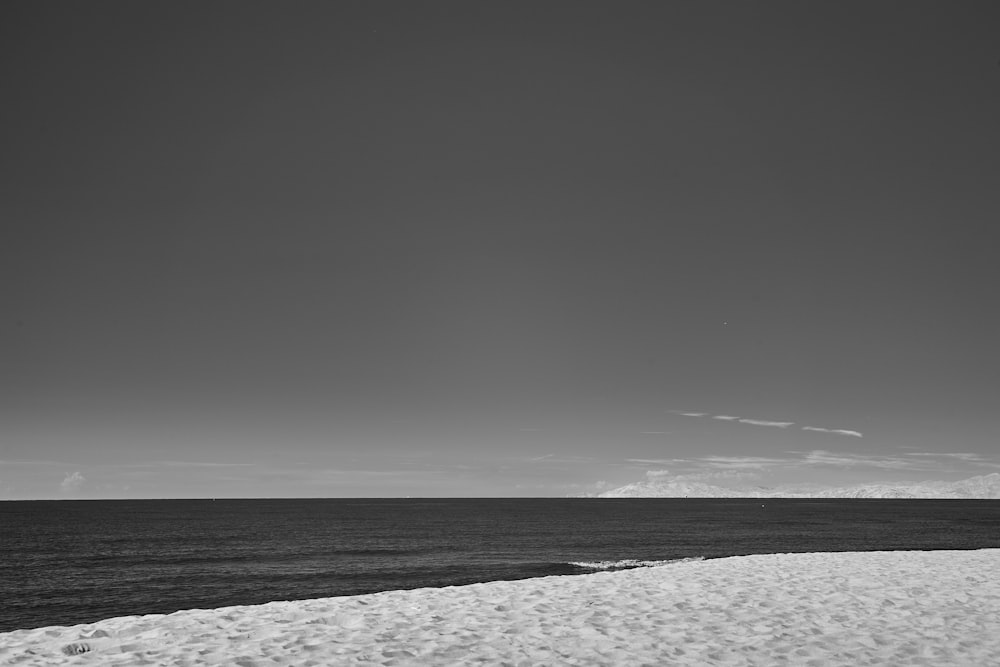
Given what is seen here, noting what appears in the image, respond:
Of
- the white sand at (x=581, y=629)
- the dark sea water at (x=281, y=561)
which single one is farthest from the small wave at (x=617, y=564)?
the white sand at (x=581, y=629)

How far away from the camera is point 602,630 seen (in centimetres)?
1353

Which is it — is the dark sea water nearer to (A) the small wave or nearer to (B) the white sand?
(A) the small wave

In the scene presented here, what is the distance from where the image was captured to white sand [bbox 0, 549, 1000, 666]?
1169 cm

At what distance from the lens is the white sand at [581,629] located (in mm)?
11688

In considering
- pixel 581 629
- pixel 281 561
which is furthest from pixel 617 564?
pixel 581 629

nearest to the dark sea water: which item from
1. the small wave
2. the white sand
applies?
the small wave

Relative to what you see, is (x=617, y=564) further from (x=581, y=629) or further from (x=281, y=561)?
(x=581, y=629)

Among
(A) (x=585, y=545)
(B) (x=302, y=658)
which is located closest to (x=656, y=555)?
(A) (x=585, y=545)

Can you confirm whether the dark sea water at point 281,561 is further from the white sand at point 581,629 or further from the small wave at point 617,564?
the white sand at point 581,629

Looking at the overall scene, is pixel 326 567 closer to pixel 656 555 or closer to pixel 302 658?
pixel 656 555

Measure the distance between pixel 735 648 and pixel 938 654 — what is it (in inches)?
137

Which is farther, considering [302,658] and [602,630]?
[602,630]

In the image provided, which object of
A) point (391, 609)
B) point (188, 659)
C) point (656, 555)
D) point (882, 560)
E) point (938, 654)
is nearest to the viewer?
point (188, 659)

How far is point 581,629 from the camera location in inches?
536
